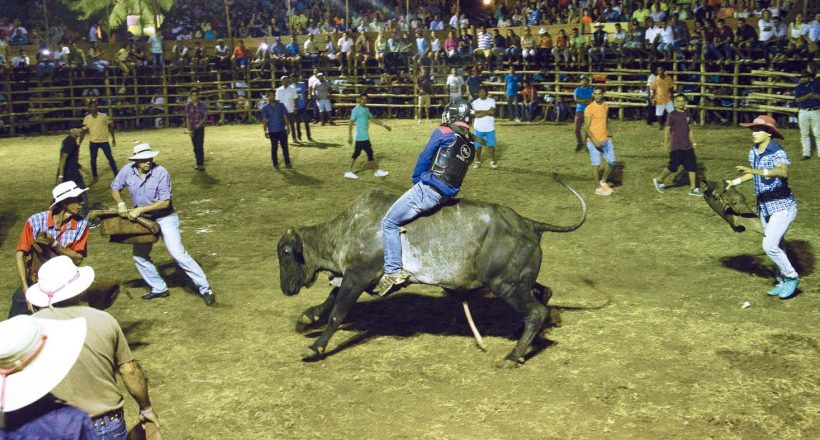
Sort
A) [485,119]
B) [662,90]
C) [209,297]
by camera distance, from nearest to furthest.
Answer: [209,297]
[485,119]
[662,90]

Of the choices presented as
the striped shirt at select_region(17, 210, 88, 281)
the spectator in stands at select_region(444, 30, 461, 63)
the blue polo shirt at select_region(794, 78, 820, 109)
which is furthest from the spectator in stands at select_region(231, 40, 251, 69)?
the striped shirt at select_region(17, 210, 88, 281)

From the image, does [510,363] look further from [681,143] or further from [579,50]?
[579,50]

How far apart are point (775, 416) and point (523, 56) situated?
1932 cm

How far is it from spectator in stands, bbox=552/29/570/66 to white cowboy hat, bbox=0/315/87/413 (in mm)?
21302

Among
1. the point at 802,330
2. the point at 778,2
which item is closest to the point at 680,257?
the point at 802,330

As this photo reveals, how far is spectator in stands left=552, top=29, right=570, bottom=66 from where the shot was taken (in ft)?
75.8

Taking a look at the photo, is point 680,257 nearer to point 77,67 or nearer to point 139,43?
point 77,67

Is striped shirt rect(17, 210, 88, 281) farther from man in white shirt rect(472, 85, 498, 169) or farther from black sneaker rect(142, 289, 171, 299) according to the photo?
man in white shirt rect(472, 85, 498, 169)

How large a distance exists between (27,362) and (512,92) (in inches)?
830

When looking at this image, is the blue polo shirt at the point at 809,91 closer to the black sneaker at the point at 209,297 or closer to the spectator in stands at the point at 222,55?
the black sneaker at the point at 209,297

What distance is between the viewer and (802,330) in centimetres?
758

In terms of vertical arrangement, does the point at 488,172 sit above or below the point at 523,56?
below

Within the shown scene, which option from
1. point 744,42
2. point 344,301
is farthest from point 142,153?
point 744,42

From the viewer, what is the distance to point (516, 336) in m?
7.75
